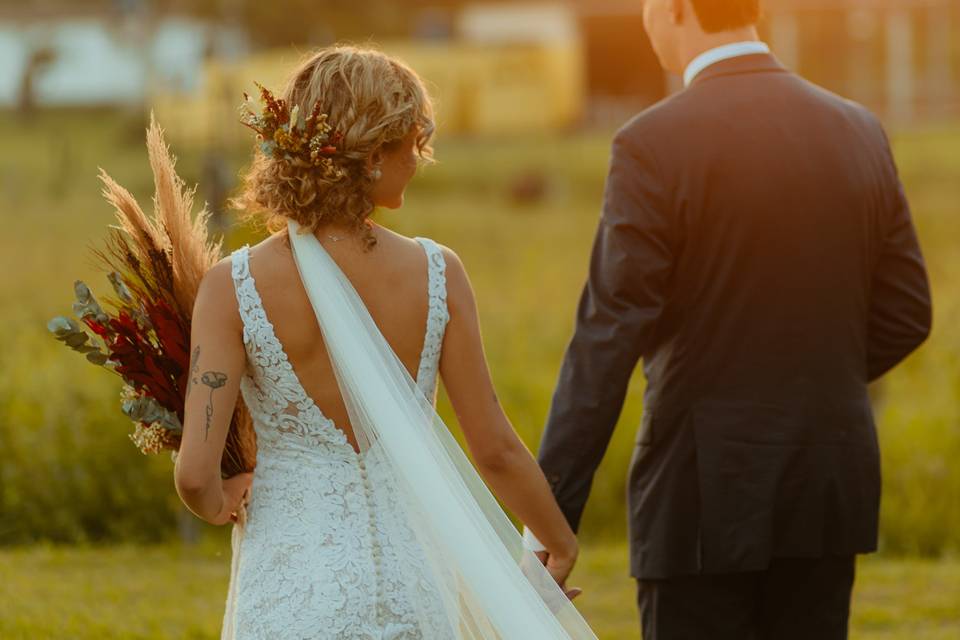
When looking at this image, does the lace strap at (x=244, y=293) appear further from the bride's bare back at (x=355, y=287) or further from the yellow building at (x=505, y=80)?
the yellow building at (x=505, y=80)

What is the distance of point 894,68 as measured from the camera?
3197cm

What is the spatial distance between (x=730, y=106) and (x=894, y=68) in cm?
3017

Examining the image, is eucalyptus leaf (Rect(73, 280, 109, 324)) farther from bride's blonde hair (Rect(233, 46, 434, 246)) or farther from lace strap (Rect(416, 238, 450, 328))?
lace strap (Rect(416, 238, 450, 328))

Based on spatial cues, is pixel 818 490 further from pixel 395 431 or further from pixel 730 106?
pixel 395 431

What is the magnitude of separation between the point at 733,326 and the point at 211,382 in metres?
1.26

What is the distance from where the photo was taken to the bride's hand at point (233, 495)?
2801 mm

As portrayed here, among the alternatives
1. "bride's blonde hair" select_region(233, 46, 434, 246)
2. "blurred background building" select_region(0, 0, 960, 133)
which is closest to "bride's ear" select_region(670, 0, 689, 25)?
"bride's blonde hair" select_region(233, 46, 434, 246)

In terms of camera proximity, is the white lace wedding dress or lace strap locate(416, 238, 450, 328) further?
lace strap locate(416, 238, 450, 328)

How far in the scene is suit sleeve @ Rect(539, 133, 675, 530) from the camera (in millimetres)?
3324

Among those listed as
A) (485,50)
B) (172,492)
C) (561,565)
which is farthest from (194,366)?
(485,50)

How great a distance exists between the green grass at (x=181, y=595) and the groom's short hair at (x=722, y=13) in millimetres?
2919

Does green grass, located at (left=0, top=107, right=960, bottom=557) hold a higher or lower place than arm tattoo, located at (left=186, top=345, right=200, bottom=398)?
lower

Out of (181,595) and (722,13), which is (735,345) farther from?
(181,595)

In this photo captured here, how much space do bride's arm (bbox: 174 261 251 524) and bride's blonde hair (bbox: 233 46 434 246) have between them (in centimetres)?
19
